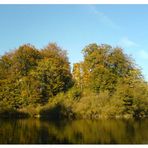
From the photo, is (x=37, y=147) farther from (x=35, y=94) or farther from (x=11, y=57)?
(x=11, y=57)

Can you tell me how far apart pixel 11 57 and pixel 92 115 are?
1635 centimetres

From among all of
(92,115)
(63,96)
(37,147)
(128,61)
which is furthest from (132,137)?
(128,61)

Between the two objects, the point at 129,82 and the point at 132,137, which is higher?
the point at 129,82

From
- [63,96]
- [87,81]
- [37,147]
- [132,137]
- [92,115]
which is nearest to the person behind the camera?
[37,147]

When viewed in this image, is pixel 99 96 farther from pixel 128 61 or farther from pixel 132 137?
pixel 132 137

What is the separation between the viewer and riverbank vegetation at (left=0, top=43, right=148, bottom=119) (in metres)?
42.4

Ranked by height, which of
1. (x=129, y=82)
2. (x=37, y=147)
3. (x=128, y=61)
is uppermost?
(x=128, y=61)

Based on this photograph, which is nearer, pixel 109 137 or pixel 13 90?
pixel 109 137

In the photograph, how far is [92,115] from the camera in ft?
139

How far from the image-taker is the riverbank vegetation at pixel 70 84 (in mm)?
42406

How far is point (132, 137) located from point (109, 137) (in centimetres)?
132

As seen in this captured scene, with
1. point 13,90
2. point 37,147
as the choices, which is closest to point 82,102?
point 13,90

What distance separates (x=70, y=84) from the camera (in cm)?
5069

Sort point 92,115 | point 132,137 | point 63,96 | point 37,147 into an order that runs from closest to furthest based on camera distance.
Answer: point 37,147 → point 132,137 → point 92,115 → point 63,96
